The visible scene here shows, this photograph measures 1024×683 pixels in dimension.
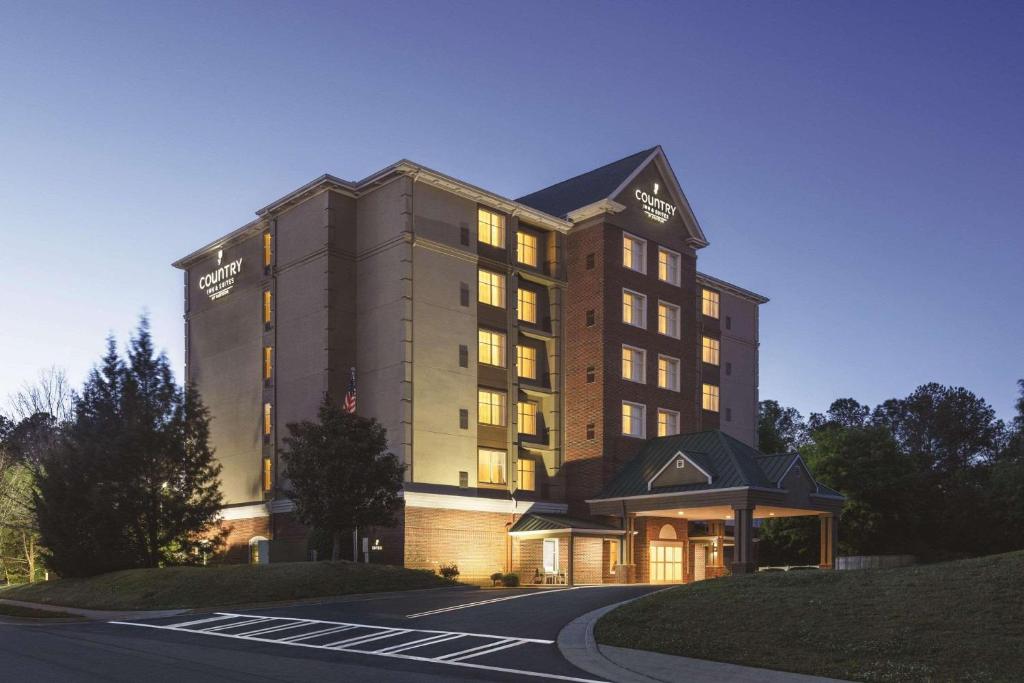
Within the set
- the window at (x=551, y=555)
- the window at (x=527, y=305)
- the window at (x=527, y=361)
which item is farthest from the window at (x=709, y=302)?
the window at (x=551, y=555)

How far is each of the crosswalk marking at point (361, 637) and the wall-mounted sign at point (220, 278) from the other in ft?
105

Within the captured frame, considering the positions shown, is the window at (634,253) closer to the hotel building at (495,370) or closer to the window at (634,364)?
the hotel building at (495,370)

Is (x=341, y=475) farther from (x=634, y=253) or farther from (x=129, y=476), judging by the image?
(x=634, y=253)

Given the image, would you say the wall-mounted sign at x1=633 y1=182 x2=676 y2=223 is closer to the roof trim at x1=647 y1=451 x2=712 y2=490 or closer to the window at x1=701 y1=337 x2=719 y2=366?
the window at x1=701 y1=337 x2=719 y2=366

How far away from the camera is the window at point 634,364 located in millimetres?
56281

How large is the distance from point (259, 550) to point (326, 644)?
28.7 metres

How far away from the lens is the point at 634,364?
5703cm

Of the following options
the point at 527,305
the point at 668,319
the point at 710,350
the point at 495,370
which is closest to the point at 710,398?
the point at 710,350

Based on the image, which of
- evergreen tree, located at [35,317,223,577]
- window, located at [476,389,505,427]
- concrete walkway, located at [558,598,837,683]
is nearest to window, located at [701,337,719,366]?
window, located at [476,389,505,427]

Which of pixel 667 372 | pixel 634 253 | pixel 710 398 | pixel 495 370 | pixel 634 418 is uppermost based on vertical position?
pixel 634 253

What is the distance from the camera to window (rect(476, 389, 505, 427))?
51531 millimetres

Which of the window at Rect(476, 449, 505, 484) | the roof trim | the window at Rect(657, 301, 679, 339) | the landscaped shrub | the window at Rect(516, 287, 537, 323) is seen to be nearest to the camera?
the landscaped shrub

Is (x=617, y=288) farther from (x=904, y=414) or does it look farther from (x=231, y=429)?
(x=904, y=414)

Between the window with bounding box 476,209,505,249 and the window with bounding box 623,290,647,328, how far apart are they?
8013 mm
